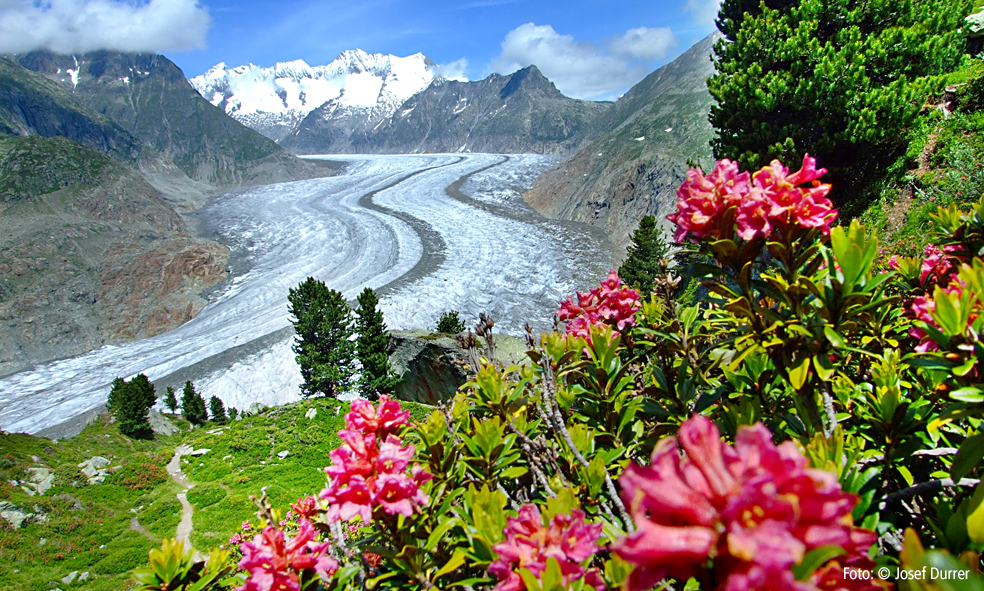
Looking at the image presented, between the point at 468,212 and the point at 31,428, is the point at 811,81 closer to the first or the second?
the point at 31,428

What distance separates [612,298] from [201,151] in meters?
102

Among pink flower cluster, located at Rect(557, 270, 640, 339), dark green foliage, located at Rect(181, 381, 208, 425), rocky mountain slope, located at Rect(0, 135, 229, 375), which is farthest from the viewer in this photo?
rocky mountain slope, located at Rect(0, 135, 229, 375)

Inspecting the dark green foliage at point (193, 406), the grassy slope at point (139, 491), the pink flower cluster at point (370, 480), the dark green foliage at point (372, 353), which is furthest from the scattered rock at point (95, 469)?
the pink flower cluster at point (370, 480)

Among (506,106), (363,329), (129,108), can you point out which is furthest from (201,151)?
(363,329)

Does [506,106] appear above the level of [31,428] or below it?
above

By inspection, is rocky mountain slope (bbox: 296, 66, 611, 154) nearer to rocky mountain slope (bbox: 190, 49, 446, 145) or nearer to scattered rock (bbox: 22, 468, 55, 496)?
rocky mountain slope (bbox: 190, 49, 446, 145)

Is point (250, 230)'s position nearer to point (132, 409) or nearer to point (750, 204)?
point (132, 409)

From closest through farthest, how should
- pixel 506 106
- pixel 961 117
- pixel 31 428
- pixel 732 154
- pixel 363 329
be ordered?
pixel 961 117
pixel 732 154
pixel 363 329
pixel 31 428
pixel 506 106

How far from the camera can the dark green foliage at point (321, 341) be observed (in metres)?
17.7

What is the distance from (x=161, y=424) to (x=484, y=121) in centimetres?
11013

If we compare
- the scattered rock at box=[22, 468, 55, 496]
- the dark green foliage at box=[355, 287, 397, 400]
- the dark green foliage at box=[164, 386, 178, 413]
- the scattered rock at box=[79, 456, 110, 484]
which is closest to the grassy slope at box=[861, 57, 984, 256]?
the dark green foliage at box=[355, 287, 397, 400]

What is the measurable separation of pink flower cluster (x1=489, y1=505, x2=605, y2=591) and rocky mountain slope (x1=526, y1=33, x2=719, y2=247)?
92.5 ft

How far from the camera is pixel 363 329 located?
1589cm

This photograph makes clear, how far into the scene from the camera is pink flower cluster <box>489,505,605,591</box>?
1101 millimetres
